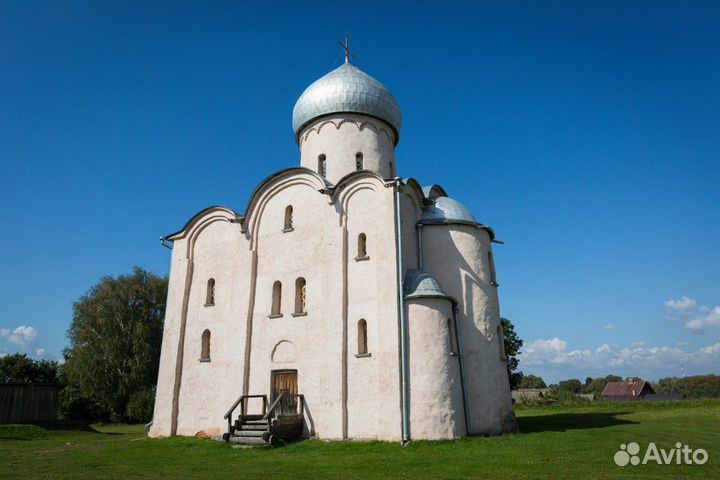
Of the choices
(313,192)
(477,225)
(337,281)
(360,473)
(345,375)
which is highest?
(313,192)

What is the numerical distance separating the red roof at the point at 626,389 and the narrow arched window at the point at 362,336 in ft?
161

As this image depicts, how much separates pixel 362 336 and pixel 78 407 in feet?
73.8

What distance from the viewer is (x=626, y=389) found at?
2216 inches

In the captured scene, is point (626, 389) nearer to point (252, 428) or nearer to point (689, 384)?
point (689, 384)

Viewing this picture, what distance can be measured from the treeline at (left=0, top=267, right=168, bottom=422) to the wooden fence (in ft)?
17.1

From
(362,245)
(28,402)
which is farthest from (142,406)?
(362,245)

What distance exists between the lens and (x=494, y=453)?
11766mm

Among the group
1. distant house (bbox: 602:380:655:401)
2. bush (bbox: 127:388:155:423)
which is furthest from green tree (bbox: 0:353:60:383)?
distant house (bbox: 602:380:655:401)

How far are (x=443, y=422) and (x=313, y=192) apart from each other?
852 centimetres

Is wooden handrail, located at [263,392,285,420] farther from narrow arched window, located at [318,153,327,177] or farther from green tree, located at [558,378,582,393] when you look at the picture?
green tree, located at [558,378,582,393]

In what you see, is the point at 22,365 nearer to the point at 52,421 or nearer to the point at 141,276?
the point at 141,276

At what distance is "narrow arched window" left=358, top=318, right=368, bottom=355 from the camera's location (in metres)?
15.4

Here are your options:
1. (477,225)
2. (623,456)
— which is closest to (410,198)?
(477,225)

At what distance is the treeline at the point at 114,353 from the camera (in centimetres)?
2928
